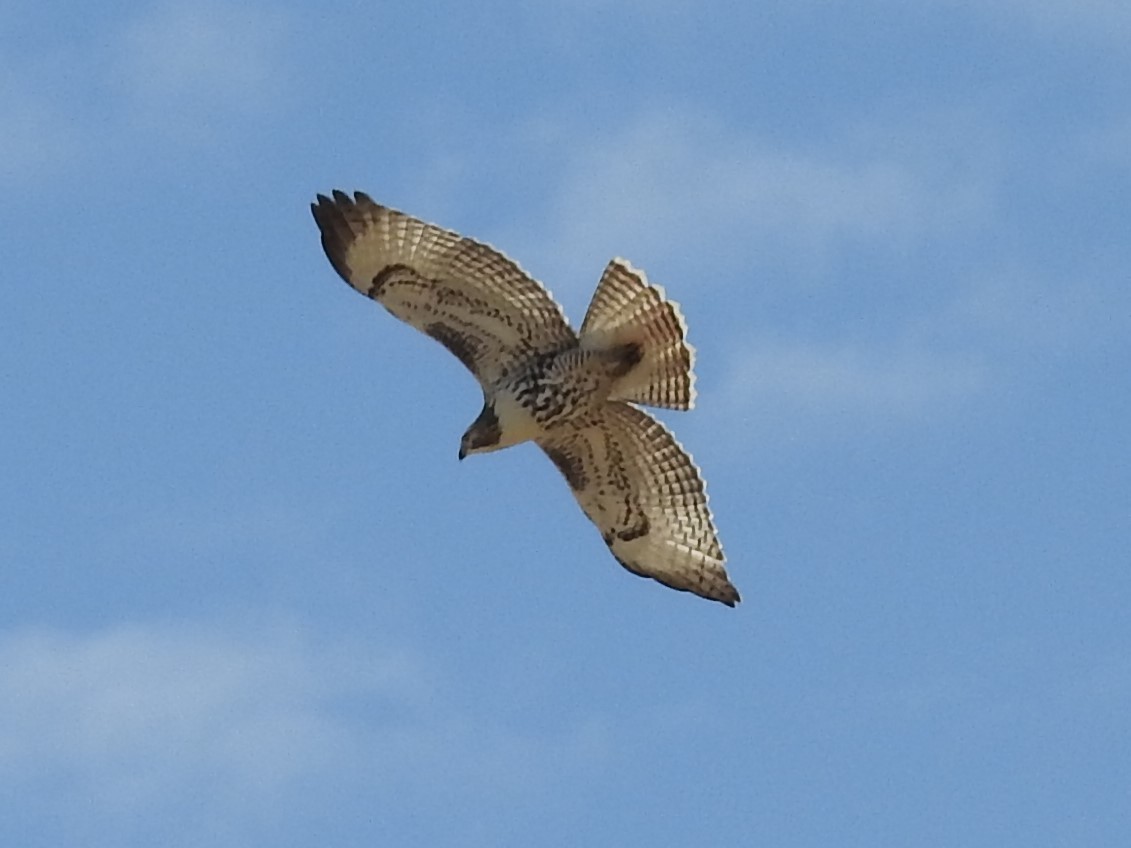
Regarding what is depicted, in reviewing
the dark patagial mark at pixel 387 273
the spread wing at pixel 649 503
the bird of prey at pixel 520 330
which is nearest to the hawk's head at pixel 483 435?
the bird of prey at pixel 520 330

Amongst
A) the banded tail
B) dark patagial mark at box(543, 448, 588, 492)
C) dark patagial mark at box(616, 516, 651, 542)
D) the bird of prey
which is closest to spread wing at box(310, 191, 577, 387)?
the bird of prey

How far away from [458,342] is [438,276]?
45cm

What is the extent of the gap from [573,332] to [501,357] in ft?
1.47

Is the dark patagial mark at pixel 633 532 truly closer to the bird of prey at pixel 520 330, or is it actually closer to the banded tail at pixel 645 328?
the bird of prey at pixel 520 330

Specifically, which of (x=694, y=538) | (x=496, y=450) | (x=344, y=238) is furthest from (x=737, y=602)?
(x=344, y=238)

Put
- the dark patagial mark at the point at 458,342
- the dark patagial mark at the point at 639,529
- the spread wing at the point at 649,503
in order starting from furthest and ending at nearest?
the dark patagial mark at the point at 639,529, the spread wing at the point at 649,503, the dark patagial mark at the point at 458,342

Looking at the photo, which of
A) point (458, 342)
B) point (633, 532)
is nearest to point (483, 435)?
point (458, 342)

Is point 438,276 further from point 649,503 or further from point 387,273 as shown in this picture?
point 649,503

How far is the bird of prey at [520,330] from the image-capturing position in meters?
15.2

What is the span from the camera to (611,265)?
15258 millimetres

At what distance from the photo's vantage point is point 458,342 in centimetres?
1567

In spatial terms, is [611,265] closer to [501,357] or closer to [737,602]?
[501,357]

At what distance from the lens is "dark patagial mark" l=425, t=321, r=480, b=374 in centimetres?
1565

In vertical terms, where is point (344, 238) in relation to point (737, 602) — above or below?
above
